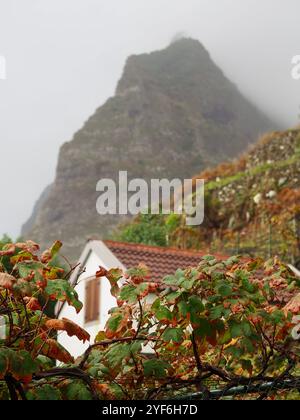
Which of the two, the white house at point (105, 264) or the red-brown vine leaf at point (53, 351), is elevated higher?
the red-brown vine leaf at point (53, 351)

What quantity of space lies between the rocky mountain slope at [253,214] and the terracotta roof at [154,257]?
5166 mm

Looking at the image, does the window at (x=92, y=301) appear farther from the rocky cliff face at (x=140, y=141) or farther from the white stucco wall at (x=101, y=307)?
the rocky cliff face at (x=140, y=141)

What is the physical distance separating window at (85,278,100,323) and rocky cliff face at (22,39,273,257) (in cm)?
4551

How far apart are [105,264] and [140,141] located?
6370 cm

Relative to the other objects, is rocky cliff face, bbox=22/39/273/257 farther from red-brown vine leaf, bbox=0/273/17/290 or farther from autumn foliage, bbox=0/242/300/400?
red-brown vine leaf, bbox=0/273/17/290

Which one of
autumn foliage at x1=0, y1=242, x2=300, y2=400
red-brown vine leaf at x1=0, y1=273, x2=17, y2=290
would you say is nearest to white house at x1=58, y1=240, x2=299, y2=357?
autumn foliage at x1=0, y1=242, x2=300, y2=400

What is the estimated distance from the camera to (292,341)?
3.41 metres

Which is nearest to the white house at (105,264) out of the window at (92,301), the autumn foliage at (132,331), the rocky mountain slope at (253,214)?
the window at (92,301)

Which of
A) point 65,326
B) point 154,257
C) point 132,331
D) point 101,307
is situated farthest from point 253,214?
Result: point 65,326

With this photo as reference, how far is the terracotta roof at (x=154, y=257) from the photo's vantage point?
15.6m

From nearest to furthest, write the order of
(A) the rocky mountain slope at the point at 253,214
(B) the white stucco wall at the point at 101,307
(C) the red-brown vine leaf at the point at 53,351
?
(C) the red-brown vine leaf at the point at 53,351
(B) the white stucco wall at the point at 101,307
(A) the rocky mountain slope at the point at 253,214

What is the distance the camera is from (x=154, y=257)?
16.2 m

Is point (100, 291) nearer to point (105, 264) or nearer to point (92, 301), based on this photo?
point (92, 301)

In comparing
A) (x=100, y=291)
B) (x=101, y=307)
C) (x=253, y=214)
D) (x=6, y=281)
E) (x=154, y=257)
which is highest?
(x=253, y=214)
